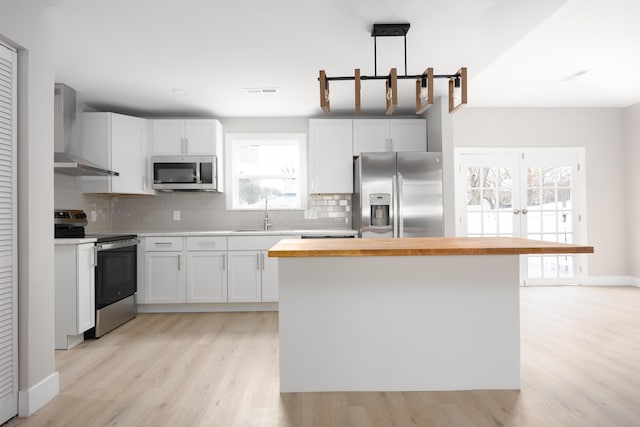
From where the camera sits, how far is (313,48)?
323 centimetres

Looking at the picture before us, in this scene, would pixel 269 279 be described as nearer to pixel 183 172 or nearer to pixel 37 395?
pixel 183 172

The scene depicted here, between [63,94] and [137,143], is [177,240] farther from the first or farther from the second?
[63,94]

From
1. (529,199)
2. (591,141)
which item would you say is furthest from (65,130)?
(591,141)

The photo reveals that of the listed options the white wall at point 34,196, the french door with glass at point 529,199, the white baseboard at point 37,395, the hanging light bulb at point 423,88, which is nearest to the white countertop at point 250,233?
the french door with glass at point 529,199

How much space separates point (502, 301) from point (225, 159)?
385 cm

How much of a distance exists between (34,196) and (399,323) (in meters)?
2.12

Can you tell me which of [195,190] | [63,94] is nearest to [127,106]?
[63,94]

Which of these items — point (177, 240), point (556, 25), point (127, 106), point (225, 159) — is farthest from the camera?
point (225, 159)

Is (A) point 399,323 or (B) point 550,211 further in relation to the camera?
(B) point 550,211

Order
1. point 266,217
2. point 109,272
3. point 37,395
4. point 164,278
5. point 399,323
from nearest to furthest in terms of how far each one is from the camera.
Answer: point 37,395 → point 399,323 → point 109,272 → point 164,278 → point 266,217

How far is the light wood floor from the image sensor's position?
6.66ft

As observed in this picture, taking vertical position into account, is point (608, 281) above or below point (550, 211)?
below

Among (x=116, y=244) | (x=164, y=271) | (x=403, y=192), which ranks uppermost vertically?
(x=403, y=192)

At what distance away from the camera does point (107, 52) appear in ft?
10.7
